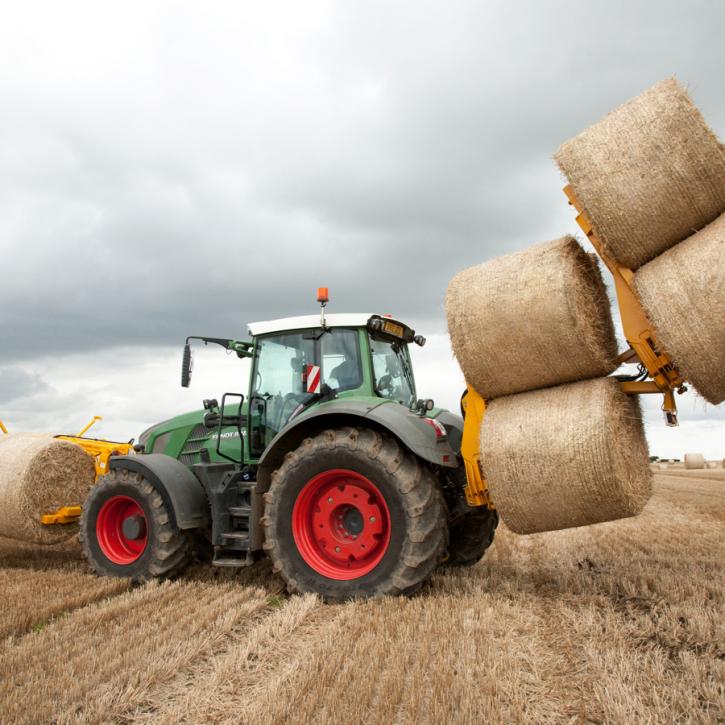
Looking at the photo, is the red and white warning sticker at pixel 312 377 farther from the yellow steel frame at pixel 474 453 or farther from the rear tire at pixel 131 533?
the rear tire at pixel 131 533

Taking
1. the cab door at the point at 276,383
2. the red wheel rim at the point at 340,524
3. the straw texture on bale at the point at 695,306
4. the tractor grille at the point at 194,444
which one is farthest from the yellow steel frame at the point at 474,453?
the tractor grille at the point at 194,444

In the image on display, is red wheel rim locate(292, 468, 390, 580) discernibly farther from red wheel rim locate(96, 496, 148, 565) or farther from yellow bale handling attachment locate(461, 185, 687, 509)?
yellow bale handling attachment locate(461, 185, 687, 509)

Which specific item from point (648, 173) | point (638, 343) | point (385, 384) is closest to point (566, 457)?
point (638, 343)

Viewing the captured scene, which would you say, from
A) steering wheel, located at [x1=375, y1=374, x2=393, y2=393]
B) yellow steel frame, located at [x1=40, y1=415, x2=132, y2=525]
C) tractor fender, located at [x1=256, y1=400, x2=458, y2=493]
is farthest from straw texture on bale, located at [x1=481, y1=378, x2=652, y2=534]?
yellow steel frame, located at [x1=40, y1=415, x2=132, y2=525]

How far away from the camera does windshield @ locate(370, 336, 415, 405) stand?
18.8 feet

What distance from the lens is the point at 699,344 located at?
3697 mm

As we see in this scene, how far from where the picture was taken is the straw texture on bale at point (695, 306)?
3.66 meters

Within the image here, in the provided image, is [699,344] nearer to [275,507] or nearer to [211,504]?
[275,507]

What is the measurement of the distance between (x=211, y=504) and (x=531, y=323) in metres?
3.10

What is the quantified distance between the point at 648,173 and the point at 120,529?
5300mm

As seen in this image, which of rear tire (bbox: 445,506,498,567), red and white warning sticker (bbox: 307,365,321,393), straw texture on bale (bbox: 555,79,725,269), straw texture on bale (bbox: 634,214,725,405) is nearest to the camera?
straw texture on bale (bbox: 634,214,725,405)

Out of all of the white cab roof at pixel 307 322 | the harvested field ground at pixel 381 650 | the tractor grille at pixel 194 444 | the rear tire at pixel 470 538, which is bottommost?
the harvested field ground at pixel 381 650

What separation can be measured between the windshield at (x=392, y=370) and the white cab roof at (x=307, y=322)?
0.22 metres

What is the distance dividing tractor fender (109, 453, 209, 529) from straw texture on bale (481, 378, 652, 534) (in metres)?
2.71
